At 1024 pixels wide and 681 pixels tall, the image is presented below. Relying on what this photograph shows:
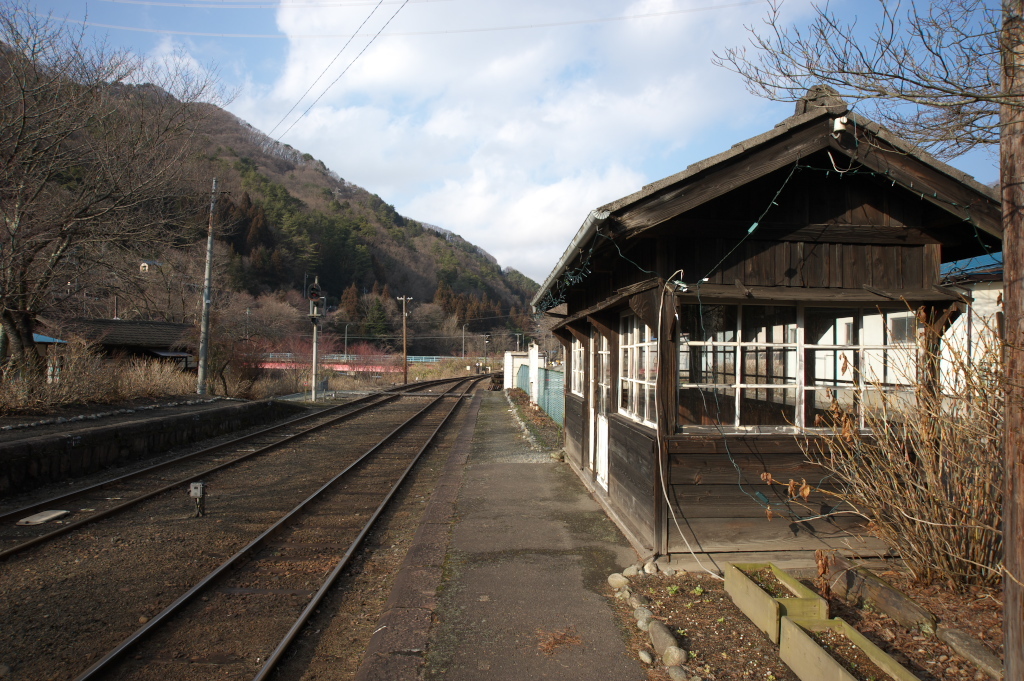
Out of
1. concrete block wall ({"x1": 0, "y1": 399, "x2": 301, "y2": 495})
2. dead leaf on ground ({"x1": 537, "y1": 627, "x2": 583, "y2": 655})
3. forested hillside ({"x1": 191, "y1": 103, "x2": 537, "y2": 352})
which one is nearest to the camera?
dead leaf on ground ({"x1": 537, "y1": 627, "x2": 583, "y2": 655})

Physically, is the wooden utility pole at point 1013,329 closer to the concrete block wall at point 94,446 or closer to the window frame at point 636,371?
the window frame at point 636,371

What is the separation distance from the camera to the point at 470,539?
20.6 feet

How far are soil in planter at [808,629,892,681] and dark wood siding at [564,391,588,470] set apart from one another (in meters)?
5.58

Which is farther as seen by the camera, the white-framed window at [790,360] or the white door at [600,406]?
the white door at [600,406]

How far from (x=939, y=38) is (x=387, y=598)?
524 cm

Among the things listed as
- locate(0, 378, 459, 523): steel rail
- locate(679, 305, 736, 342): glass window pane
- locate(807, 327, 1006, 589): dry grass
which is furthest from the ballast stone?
locate(0, 378, 459, 523): steel rail

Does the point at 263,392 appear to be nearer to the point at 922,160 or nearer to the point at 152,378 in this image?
the point at 152,378

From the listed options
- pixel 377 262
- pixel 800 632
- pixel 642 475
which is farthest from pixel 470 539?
pixel 377 262

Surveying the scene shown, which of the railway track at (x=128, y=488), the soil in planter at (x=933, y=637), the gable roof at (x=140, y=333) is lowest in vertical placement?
the railway track at (x=128, y=488)

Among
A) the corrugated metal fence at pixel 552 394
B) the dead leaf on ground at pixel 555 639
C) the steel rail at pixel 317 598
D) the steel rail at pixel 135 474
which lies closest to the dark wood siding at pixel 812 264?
the dead leaf on ground at pixel 555 639

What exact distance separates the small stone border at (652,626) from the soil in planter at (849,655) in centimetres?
76

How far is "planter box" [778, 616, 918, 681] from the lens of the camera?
3.01 metres

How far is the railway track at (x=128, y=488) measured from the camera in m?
6.39

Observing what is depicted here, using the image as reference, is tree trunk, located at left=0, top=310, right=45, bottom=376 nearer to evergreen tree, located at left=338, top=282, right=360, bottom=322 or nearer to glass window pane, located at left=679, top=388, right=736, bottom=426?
glass window pane, located at left=679, top=388, right=736, bottom=426
